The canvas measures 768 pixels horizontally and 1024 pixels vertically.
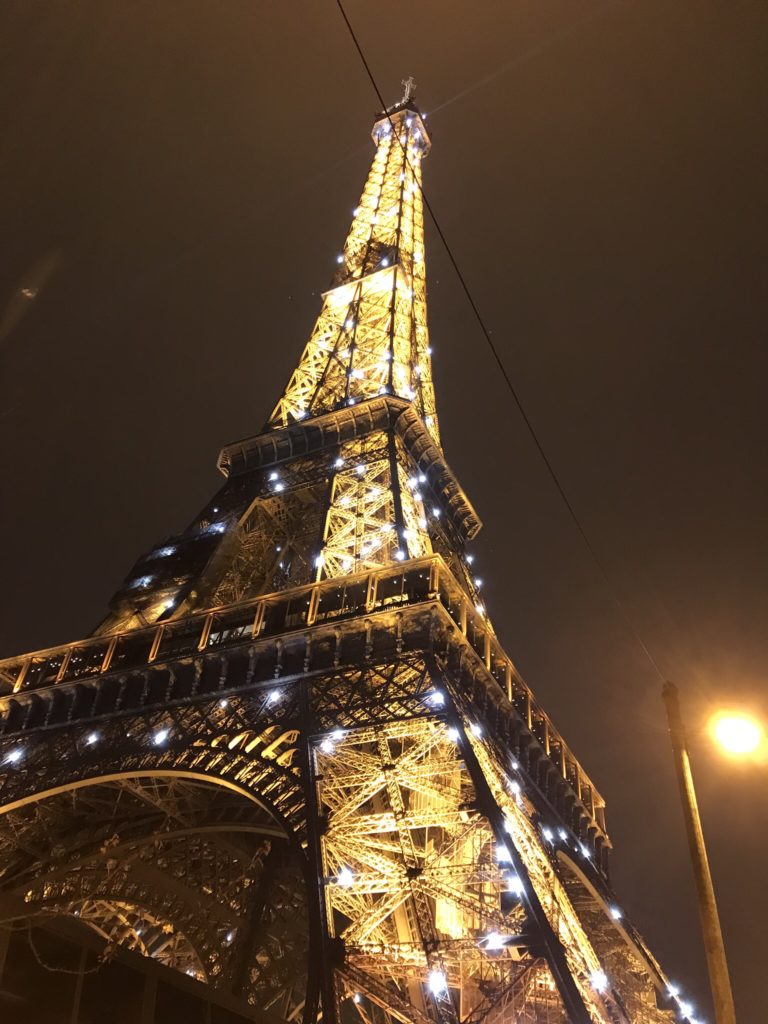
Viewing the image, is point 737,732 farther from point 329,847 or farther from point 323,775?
point 323,775

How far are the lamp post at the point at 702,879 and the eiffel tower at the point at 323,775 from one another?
5037 mm

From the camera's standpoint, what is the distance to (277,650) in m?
21.7

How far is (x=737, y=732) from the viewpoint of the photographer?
988cm

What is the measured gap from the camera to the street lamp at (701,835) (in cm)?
816

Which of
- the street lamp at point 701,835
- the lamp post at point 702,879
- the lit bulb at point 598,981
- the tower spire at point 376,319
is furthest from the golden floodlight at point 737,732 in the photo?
the tower spire at point 376,319

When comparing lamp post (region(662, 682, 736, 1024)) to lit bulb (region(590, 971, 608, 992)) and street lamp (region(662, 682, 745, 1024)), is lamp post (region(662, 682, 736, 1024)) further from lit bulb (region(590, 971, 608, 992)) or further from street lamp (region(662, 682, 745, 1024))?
lit bulb (region(590, 971, 608, 992))

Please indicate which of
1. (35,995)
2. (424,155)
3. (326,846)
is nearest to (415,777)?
(326,846)

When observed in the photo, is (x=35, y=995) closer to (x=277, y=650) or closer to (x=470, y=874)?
(x=470, y=874)

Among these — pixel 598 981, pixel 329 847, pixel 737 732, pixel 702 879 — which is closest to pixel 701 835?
pixel 702 879

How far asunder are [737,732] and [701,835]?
1.26 meters

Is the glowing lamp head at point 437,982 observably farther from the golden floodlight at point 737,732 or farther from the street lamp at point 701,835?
the golden floodlight at point 737,732

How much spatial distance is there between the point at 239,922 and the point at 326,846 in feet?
42.9

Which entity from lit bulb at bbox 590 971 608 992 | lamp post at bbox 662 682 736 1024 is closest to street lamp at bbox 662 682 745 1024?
lamp post at bbox 662 682 736 1024

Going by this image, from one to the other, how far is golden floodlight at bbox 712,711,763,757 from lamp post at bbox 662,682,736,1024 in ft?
1.56
